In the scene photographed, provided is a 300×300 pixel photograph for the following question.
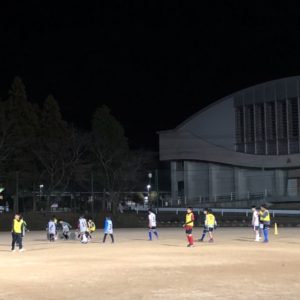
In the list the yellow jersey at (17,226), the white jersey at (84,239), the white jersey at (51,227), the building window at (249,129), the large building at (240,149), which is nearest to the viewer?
the yellow jersey at (17,226)

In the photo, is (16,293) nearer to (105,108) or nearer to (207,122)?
(105,108)

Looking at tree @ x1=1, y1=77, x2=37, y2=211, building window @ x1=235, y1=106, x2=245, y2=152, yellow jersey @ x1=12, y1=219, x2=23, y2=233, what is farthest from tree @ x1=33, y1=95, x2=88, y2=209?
yellow jersey @ x1=12, y1=219, x2=23, y2=233

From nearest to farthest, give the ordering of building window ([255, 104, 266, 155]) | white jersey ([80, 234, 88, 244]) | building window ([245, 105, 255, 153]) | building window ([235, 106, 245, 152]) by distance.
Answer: white jersey ([80, 234, 88, 244])
building window ([255, 104, 266, 155])
building window ([245, 105, 255, 153])
building window ([235, 106, 245, 152])

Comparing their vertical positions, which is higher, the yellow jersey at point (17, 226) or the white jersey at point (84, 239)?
the yellow jersey at point (17, 226)

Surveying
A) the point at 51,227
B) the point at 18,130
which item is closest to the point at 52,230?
the point at 51,227

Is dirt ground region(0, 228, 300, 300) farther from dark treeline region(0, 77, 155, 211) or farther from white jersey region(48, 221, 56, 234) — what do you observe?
dark treeline region(0, 77, 155, 211)

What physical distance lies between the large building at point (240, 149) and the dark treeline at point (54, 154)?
12.4 metres

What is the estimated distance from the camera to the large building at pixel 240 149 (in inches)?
2749

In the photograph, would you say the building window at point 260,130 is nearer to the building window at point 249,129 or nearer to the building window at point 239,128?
the building window at point 249,129

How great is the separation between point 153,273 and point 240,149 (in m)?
62.9

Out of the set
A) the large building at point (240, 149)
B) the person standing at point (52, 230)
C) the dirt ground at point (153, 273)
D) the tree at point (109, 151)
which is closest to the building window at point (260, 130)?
the large building at point (240, 149)

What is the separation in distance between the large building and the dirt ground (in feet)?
152

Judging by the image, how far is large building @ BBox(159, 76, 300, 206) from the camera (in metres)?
69.8

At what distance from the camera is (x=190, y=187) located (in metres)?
Answer: 70.9
